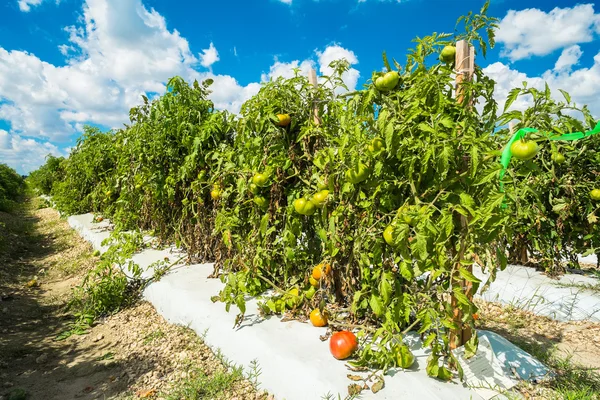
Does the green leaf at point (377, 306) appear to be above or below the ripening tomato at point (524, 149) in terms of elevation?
below

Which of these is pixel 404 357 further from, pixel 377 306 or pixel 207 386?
pixel 207 386

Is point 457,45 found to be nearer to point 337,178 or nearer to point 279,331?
point 337,178

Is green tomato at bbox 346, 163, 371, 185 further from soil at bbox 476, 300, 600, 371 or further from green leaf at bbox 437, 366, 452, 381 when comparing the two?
soil at bbox 476, 300, 600, 371

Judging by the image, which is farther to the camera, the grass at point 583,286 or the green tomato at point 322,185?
the grass at point 583,286

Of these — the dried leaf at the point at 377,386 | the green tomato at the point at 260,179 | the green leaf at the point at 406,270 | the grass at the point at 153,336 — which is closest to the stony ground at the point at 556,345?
the dried leaf at the point at 377,386

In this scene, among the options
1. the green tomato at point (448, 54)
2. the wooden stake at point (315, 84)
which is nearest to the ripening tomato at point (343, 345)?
the wooden stake at point (315, 84)

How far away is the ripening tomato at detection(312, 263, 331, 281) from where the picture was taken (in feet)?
7.67

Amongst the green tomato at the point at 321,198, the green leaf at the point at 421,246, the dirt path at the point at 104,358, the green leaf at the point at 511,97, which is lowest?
the dirt path at the point at 104,358

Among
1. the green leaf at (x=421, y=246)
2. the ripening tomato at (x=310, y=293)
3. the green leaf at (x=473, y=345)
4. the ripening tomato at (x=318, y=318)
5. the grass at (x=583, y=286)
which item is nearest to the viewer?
the green leaf at (x=421, y=246)

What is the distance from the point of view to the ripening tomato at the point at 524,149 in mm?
1318

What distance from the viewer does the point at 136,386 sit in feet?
7.68

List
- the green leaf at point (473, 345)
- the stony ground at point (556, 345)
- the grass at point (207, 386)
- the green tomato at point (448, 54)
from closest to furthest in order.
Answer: the green leaf at point (473, 345) → the green tomato at point (448, 54) → the stony ground at point (556, 345) → the grass at point (207, 386)

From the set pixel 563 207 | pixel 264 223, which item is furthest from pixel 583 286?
pixel 264 223

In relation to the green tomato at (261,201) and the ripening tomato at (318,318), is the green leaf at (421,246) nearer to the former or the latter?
the ripening tomato at (318,318)
